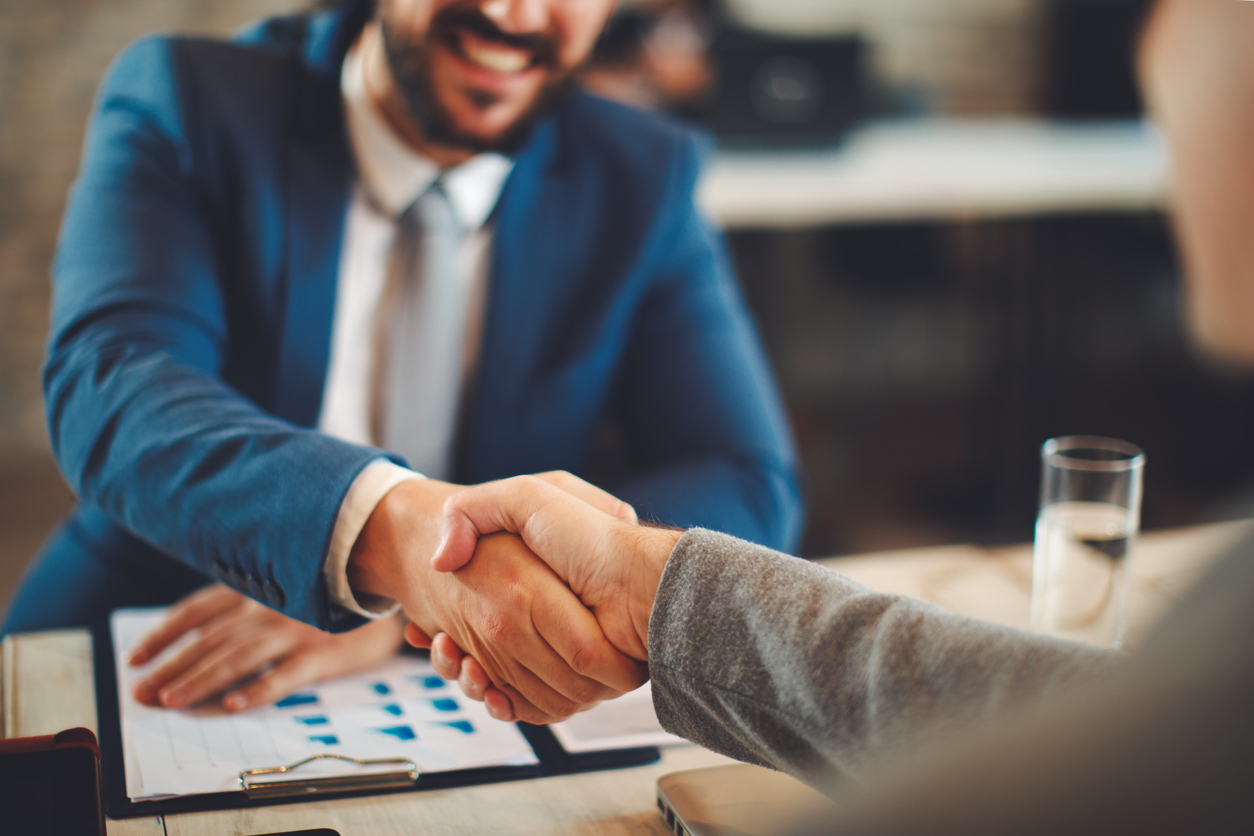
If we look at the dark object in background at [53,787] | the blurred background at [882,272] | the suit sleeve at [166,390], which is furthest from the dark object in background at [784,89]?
the dark object in background at [53,787]

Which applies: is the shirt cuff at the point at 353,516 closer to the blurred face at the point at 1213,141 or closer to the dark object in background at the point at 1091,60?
the blurred face at the point at 1213,141

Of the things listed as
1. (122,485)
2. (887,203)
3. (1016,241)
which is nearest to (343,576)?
(122,485)

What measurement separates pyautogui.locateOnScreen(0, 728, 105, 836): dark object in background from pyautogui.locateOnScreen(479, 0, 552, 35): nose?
87 cm

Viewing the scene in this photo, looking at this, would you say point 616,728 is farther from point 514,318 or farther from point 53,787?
point 514,318

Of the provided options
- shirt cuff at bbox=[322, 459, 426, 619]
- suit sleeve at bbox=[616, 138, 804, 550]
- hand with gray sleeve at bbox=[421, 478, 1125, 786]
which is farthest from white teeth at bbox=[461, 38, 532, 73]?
hand with gray sleeve at bbox=[421, 478, 1125, 786]

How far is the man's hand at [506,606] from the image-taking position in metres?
0.73

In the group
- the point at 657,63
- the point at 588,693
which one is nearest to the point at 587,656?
the point at 588,693

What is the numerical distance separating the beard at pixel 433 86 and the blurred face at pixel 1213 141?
0.84 metres

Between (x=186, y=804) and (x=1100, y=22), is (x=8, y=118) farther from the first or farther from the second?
(x=1100, y=22)

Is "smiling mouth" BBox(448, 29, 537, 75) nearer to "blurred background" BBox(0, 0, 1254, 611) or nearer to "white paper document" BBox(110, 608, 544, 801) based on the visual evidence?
"white paper document" BBox(110, 608, 544, 801)

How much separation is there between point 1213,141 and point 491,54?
2.96ft

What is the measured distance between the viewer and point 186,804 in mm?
664

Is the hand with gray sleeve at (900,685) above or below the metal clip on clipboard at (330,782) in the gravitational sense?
above

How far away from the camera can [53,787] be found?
56 cm
